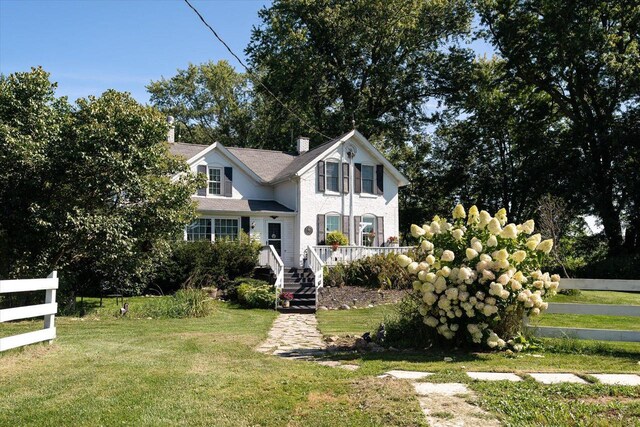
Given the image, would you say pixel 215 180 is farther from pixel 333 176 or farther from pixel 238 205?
pixel 333 176

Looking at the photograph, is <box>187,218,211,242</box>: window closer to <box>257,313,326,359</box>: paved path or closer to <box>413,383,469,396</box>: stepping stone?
<box>257,313,326,359</box>: paved path

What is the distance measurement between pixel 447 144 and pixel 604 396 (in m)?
32.9

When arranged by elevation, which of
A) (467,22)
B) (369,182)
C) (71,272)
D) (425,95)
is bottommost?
(71,272)

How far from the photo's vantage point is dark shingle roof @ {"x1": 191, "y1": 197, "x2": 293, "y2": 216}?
22078 mm

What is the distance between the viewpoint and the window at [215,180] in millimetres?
23506

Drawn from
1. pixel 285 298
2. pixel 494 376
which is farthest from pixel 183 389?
pixel 285 298

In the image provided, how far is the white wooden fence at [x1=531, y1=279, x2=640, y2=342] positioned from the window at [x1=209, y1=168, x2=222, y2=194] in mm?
17354

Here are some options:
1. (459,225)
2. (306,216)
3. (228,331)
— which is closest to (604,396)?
(459,225)

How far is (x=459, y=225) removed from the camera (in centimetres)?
827

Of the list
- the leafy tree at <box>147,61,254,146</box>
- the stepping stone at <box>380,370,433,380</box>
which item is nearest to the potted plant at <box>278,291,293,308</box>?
the stepping stone at <box>380,370,433,380</box>

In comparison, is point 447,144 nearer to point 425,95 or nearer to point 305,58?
point 425,95

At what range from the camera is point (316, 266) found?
64.8 feet

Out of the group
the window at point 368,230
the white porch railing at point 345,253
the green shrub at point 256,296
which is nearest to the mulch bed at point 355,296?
the green shrub at point 256,296

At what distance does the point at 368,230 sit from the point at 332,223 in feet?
6.24
